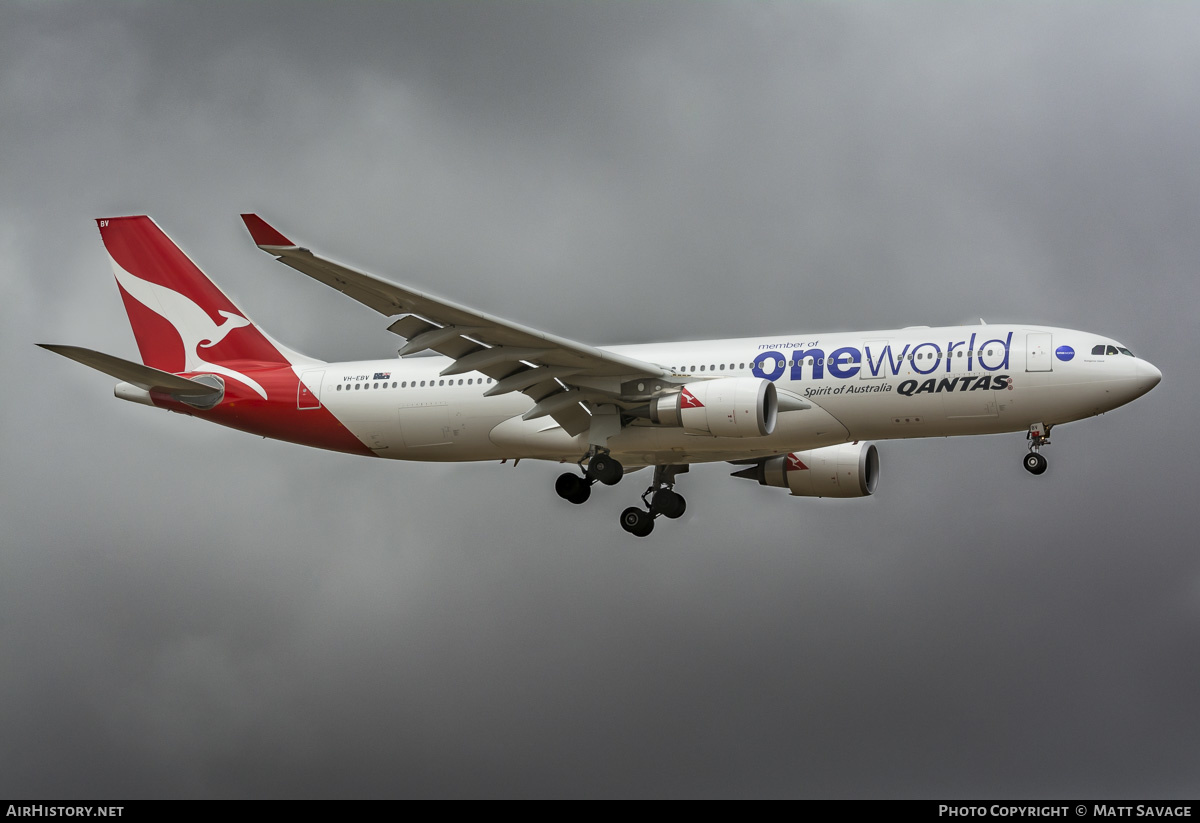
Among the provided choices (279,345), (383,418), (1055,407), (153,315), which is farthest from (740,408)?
(153,315)

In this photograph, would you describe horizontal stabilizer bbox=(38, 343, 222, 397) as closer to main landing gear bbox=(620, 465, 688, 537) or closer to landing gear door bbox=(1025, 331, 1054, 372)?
main landing gear bbox=(620, 465, 688, 537)

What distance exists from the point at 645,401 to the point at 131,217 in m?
18.0

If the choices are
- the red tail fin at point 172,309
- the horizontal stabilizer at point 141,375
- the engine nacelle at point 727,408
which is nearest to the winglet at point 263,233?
the horizontal stabilizer at point 141,375

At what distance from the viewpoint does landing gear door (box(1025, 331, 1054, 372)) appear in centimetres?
3491

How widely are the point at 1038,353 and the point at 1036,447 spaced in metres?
2.31

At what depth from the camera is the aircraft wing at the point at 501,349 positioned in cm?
3180

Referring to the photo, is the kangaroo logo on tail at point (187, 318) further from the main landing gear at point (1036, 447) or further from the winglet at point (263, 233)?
the main landing gear at point (1036, 447)

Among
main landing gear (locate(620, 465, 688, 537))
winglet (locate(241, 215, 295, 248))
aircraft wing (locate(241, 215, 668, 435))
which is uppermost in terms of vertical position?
winglet (locate(241, 215, 295, 248))

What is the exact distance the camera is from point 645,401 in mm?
36750

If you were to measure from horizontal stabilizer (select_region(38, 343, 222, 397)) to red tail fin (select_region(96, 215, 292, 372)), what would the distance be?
171 cm

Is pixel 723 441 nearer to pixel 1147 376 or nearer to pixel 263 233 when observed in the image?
pixel 1147 376

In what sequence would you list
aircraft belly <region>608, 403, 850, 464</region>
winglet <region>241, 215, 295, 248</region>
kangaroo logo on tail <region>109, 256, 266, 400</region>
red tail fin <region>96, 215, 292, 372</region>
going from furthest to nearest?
kangaroo logo on tail <region>109, 256, 266, 400</region>, red tail fin <region>96, 215, 292, 372</region>, aircraft belly <region>608, 403, 850, 464</region>, winglet <region>241, 215, 295, 248</region>

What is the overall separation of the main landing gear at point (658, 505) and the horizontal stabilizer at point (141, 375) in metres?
12.1

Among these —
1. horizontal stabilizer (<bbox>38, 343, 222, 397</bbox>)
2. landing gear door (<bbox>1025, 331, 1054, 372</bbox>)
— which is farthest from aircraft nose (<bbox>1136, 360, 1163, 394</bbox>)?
horizontal stabilizer (<bbox>38, 343, 222, 397</bbox>)
